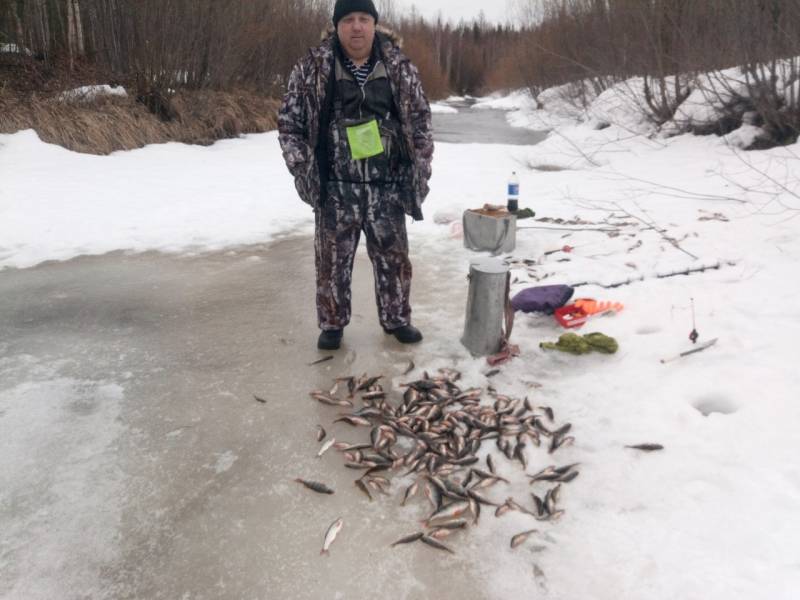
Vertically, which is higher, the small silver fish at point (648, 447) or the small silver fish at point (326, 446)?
the small silver fish at point (648, 447)

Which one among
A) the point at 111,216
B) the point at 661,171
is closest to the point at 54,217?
the point at 111,216

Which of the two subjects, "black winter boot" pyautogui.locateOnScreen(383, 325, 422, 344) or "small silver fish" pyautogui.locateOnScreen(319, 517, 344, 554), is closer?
"small silver fish" pyautogui.locateOnScreen(319, 517, 344, 554)

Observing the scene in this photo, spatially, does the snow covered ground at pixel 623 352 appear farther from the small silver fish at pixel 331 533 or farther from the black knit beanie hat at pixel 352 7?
the black knit beanie hat at pixel 352 7

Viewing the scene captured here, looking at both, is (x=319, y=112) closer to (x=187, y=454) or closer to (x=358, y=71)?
(x=358, y=71)

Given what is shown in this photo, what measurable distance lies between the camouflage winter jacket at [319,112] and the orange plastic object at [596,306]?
1685mm

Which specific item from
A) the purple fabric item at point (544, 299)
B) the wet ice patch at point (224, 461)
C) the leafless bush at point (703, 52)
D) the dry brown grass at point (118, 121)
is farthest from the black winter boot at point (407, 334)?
the dry brown grass at point (118, 121)

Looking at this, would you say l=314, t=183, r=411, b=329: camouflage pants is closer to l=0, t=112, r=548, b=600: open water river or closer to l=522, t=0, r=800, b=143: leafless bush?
l=0, t=112, r=548, b=600: open water river

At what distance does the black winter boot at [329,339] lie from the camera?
4.25 metres

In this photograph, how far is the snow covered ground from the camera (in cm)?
241

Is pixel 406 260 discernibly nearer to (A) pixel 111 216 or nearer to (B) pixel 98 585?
(B) pixel 98 585

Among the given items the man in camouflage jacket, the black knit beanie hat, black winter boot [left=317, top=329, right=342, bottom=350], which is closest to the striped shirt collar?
the man in camouflage jacket

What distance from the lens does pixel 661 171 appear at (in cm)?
982

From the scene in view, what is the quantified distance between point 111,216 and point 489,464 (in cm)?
653

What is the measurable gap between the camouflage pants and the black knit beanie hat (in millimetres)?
1017
